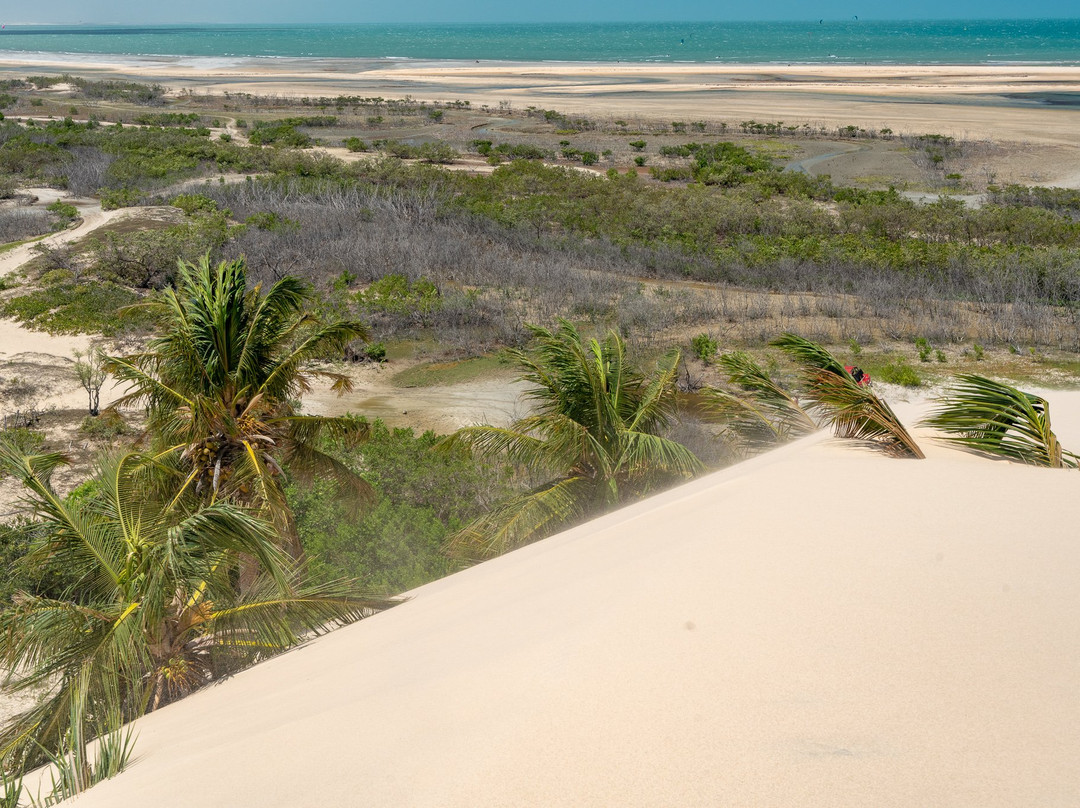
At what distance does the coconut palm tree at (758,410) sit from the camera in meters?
9.14

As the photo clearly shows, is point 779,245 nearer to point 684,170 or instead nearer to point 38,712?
point 684,170

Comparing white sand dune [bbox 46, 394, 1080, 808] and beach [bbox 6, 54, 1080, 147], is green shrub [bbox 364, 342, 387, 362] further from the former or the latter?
beach [bbox 6, 54, 1080, 147]

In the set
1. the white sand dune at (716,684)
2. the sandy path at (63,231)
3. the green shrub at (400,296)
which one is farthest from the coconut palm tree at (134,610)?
the sandy path at (63,231)

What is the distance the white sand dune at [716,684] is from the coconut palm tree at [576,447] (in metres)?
2.05

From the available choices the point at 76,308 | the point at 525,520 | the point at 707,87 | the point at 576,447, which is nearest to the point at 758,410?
the point at 576,447

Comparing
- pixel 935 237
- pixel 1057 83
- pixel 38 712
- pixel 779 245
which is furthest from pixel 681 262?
pixel 1057 83

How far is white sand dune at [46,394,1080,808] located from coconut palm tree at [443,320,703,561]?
6.73 feet

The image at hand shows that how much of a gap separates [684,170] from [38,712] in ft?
125

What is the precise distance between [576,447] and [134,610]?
175 inches

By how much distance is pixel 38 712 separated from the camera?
20.1 feet

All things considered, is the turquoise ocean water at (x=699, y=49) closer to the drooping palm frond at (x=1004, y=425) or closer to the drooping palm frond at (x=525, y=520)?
the drooping palm frond at (x=1004, y=425)

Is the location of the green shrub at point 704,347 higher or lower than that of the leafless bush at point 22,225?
higher

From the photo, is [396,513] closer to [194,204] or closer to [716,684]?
[716,684]

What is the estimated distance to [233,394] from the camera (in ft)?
28.1
